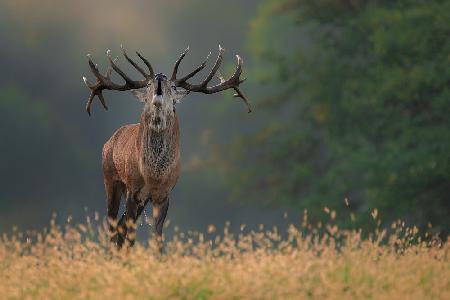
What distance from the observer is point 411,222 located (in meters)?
25.4

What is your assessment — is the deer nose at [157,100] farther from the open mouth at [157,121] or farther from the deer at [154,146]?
the open mouth at [157,121]

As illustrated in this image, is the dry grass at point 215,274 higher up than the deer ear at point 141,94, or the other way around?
the deer ear at point 141,94

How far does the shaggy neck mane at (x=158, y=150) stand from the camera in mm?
13000

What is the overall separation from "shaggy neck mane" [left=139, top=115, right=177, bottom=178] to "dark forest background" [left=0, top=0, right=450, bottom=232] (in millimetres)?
8576

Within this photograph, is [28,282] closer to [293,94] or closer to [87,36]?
[293,94]

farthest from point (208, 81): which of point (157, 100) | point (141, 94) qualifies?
point (157, 100)

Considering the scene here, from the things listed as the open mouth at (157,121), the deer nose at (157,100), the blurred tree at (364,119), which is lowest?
the open mouth at (157,121)

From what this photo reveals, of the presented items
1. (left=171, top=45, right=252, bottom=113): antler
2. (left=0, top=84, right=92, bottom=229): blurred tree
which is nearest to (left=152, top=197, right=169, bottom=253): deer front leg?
(left=171, top=45, right=252, bottom=113): antler

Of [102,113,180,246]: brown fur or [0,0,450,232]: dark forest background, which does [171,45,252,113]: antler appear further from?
[0,0,450,232]: dark forest background

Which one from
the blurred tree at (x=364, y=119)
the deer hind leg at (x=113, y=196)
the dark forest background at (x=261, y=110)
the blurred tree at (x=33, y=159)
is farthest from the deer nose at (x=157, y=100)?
the blurred tree at (x=33, y=159)

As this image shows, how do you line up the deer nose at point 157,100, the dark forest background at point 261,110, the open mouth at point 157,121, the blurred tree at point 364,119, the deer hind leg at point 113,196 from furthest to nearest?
the dark forest background at point 261,110 < the blurred tree at point 364,119 < the deer hind leg at point 113,196 < the open mouth at point 157,121 < the deer nose at point 157,100

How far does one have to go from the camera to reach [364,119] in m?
28.0

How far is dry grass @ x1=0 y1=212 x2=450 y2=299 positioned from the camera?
9.17 m

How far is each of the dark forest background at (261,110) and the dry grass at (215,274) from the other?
35.8 feet
